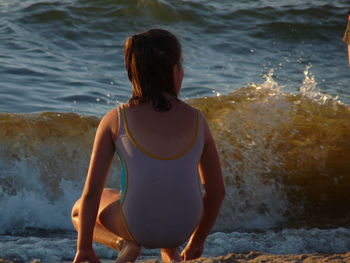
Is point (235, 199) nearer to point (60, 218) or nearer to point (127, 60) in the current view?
point (60, 218)

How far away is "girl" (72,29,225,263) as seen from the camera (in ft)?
9.39

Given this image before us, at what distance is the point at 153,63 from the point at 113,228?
0.71 meters

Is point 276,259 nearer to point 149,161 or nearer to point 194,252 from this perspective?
point 194,252

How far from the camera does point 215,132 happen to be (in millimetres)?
6477

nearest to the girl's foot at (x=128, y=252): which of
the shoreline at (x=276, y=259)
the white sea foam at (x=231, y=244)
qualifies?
the shoreline at (x=276, y=259)

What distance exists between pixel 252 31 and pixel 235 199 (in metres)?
7.34

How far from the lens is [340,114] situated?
6.88 meters

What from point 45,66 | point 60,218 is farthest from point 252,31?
point 60,218

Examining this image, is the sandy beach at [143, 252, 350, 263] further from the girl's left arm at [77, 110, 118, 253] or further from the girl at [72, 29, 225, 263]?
the girl's left arm at [77, 110, 118, 253]

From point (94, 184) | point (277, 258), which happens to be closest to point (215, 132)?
point (277, 258)

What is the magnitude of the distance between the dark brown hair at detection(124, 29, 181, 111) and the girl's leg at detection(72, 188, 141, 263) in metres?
0.44

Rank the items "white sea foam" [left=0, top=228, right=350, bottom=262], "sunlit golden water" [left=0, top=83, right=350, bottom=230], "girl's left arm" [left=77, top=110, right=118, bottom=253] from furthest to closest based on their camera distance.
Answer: "sunlit golden water" [left=0, top=83, right=350, bottom=230] < "white sea foam" [left=0, top=228, right=350, bottom=262] < "girl's left arm" [left=77, top=110, right=118, bottom=253]

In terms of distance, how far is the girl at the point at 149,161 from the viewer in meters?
2.86

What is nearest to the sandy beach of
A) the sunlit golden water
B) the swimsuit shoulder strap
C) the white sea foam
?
the swimsuit shoulder strap
